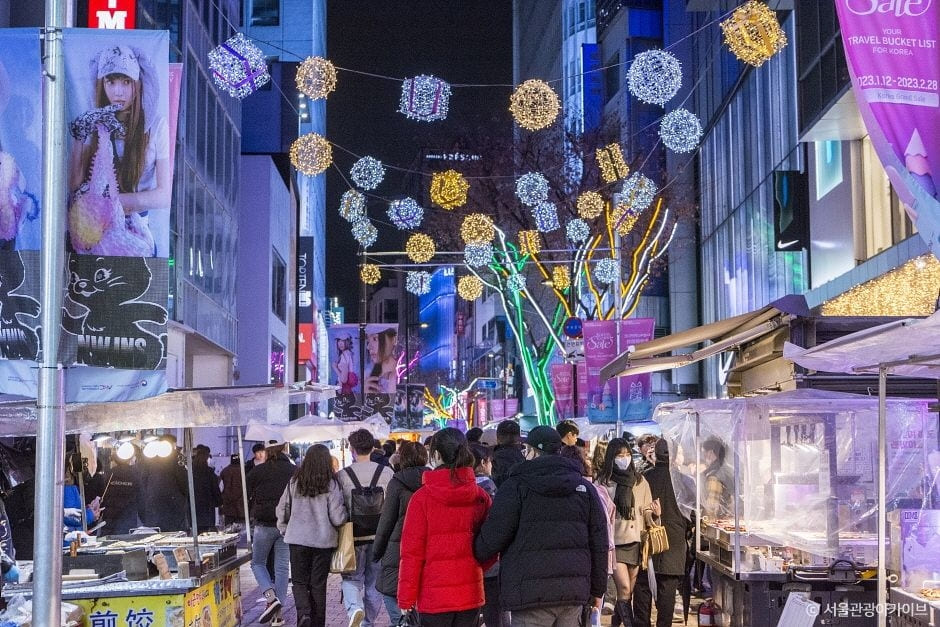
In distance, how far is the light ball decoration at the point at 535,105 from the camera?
17.8 metres

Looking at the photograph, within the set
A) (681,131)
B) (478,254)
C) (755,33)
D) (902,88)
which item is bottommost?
(902,88)

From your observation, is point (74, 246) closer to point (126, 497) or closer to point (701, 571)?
point (701, 571)

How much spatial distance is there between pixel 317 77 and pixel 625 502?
7.75 meters

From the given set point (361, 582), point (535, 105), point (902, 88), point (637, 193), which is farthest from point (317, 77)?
point (637, 193)

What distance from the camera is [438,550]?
772 centimetres

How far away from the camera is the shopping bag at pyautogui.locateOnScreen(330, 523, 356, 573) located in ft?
36.0

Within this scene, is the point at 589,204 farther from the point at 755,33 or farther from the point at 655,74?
the point at 755,33

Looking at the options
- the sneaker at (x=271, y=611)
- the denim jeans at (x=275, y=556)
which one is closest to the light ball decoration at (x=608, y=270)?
the denim jeans at (x=275, y=556)

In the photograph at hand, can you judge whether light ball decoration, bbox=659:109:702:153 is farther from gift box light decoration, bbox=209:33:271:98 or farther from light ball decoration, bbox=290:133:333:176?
gift box light decoration, bbox=209:33:271:98

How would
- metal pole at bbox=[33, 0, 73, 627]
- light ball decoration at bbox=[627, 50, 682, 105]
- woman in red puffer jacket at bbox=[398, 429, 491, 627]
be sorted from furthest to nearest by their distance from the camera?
light ball decoration at bbox=[627, 50, 682, 105], woman in red puffer jacket at bbox=[398, 429, 491, 627], metal pole at bbox=[33, 0, 73, 627]

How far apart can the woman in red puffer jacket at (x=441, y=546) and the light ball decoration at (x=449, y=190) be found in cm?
1376

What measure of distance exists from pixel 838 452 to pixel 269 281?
33911 mm

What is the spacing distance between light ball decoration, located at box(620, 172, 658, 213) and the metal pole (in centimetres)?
2493

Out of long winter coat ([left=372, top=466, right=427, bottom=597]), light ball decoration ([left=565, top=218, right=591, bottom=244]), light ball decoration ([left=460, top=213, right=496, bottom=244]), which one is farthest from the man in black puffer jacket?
light ball decoration ([left=565, top=218, right=591, bottom=244])
